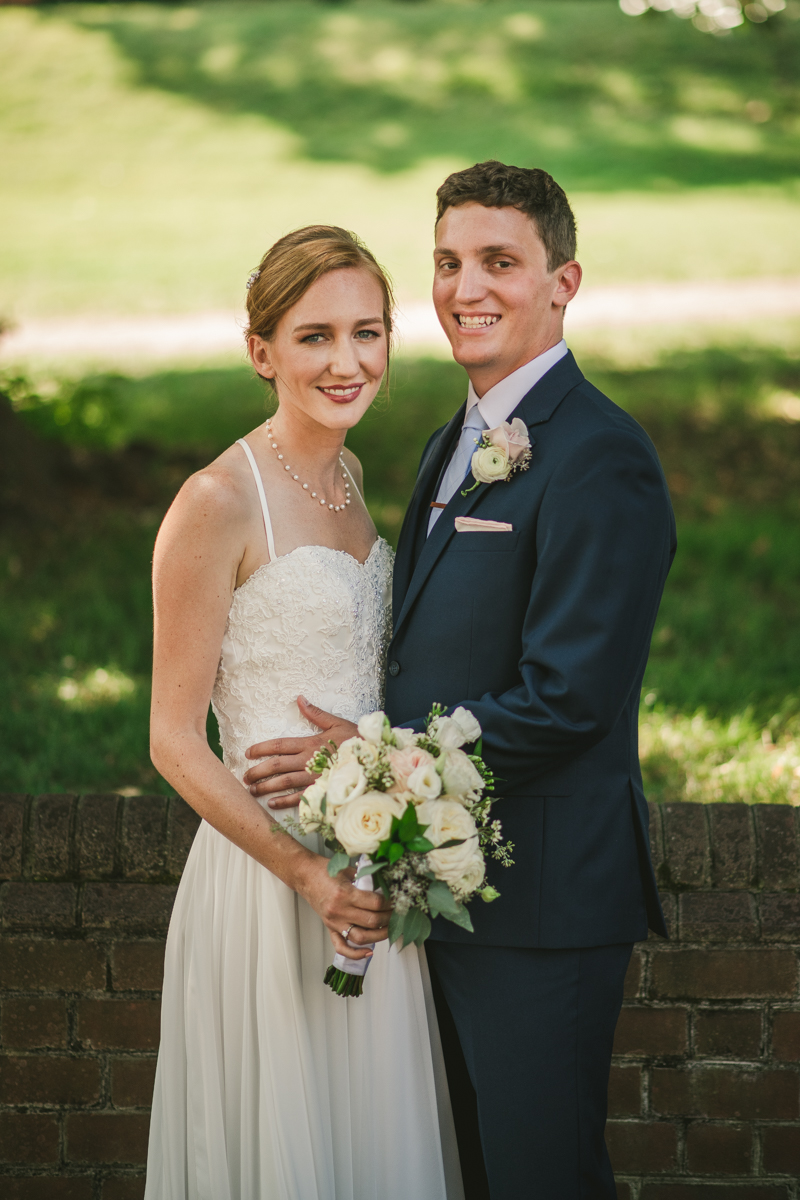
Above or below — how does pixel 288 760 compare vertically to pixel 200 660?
below

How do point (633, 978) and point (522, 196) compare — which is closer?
point (522, 196)

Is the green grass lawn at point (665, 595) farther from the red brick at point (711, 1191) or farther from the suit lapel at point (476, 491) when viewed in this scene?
the red brick at point (711, 1191)

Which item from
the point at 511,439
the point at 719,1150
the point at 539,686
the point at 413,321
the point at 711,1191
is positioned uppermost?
the point at 413,321

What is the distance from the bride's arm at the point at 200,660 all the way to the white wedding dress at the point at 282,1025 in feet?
0.36

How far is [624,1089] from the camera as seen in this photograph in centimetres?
337

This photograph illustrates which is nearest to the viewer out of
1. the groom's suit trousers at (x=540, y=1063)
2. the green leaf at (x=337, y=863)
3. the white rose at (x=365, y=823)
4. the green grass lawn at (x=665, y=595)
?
the white rose at (x=365, y=823)

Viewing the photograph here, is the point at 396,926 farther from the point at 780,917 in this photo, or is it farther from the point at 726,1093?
the point at 726,1093

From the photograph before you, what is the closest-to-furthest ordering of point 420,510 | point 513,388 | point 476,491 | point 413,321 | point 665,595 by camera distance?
point 476,491, point 513,388, point 420,510, point 665,595, point 413,321

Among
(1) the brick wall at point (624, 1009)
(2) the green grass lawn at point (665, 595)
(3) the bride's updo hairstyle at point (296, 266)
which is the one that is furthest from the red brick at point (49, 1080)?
(3) the bride's updo hairstyle at point (296, 266)

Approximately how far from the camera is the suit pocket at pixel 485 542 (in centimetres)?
261

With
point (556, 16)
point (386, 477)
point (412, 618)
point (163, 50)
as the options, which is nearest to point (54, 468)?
point (386, 477)

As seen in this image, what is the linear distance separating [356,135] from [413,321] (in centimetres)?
1436

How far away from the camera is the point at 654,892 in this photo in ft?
9.00

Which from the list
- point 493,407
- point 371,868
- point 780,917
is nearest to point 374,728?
point 371,868
